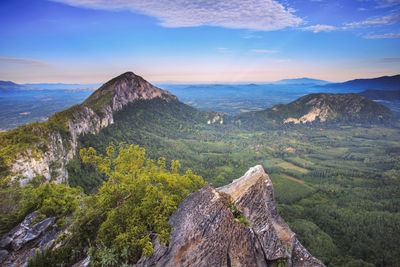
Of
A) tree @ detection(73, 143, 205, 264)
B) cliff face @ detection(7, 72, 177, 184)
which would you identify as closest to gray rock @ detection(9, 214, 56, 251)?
tree @ detection(73, 143, 205, 264)

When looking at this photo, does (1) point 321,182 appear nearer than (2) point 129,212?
No

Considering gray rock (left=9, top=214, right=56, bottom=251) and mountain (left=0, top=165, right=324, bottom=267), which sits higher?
mountain (left=0, top=165, right=324, bottom=267)

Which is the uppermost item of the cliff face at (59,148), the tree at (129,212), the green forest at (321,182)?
the tree at (129,212)

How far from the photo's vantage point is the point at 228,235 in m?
16.0

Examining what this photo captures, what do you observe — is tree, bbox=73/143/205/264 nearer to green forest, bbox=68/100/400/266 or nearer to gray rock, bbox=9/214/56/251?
gray rock, bbox=9/214/56/251

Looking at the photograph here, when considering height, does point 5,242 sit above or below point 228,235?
below

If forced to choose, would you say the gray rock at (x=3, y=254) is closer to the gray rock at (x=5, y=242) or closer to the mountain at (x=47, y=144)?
the gray rock at (x=5, y=242)

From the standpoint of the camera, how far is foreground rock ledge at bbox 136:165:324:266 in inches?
591

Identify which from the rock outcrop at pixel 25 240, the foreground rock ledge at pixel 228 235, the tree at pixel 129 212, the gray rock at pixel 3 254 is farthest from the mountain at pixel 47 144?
the foreground rock ledge at pixel 228 235

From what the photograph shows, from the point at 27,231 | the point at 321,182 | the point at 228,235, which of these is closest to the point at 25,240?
the point at 27,231

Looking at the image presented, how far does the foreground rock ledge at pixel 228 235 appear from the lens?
15.0 m

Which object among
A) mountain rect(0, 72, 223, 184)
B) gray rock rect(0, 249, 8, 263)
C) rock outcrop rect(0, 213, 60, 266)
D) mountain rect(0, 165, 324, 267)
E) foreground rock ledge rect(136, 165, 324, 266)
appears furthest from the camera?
mountain rect(0, 72, 223, 184)

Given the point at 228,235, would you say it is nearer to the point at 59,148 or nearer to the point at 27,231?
the point at 27,231

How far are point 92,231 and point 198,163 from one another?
130505 millimetres
